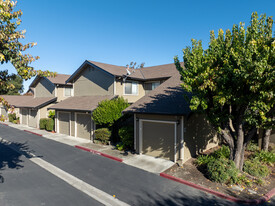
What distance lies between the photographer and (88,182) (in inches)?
321

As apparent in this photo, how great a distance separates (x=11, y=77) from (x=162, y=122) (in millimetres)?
7986

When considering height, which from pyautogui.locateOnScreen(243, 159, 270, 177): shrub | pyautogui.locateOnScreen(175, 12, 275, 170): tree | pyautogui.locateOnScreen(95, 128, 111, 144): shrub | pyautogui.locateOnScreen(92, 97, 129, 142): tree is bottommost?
pyautogui.locateOnScreen(243, 159, 270, 177): shrub

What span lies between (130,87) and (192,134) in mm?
9697

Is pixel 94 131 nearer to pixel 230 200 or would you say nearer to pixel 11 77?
pixel 11 77

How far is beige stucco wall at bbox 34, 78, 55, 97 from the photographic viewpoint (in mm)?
24688

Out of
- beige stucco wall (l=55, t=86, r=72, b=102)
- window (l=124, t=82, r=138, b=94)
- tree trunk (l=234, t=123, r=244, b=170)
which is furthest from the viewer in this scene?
beige stucco wall (l=55, t=86, r=72, b=102)

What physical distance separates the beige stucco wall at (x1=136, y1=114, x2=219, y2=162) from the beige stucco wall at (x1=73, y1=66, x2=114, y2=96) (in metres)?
6.97

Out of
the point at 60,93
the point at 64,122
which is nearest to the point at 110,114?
the point at 64,122

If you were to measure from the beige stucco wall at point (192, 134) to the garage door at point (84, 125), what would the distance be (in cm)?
645

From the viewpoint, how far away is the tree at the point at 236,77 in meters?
6.55

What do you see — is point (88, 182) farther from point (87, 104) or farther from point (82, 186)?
point (87, 104)

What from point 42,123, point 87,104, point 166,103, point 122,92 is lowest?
point 42,123

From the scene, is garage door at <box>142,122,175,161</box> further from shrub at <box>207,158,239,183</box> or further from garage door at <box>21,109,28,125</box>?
garage door at <box>21,109,28,125</box>

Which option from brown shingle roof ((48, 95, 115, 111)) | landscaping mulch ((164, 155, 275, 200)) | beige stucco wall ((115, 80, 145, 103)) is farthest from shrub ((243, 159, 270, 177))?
beige stucco wall ((115, 80, 145, 103))
